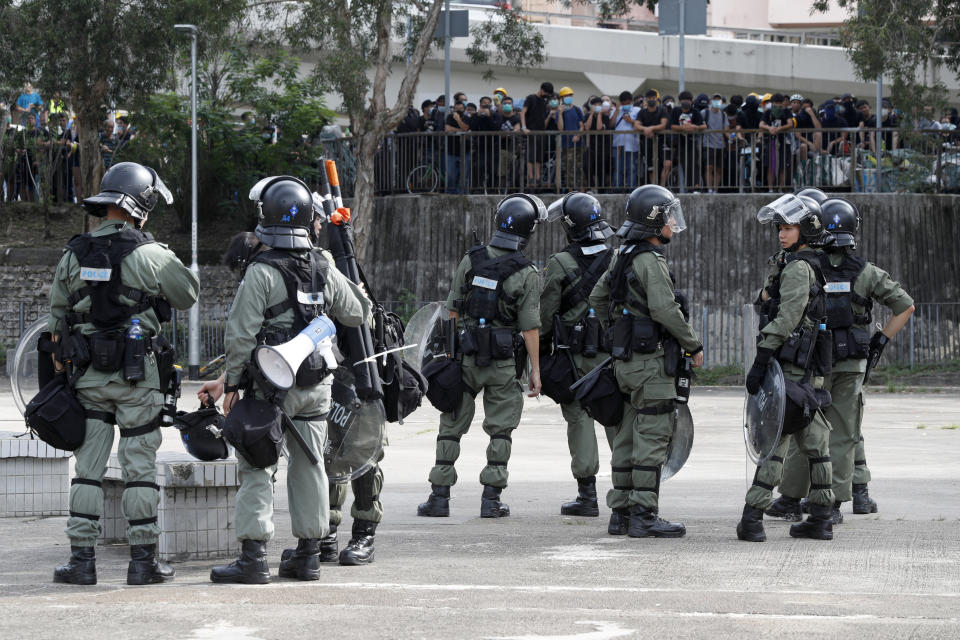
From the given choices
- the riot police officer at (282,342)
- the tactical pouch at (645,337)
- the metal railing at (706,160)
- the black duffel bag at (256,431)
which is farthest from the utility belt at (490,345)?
the metal railing at (706,160)

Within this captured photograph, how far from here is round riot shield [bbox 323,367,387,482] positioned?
7.37 m

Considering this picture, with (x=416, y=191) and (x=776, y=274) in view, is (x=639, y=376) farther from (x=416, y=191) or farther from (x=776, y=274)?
(x=416, y=191)

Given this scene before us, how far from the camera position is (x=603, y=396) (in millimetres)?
8602

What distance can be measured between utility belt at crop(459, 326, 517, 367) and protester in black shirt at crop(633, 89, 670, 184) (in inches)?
560

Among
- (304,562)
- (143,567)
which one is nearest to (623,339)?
(304,562)

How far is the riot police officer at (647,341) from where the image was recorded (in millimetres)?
8258

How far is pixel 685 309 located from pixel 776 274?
56 centimetres


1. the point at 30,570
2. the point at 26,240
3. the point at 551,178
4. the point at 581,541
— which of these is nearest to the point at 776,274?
the point at 581,541

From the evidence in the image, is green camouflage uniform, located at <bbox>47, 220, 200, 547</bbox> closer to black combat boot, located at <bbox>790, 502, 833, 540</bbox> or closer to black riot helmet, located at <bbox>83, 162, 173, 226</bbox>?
black riot helmet, located at <bbox>83, 162, 173, 226</bbox>

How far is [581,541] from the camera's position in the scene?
26.8 feet

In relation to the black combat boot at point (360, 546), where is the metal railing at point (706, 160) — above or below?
above

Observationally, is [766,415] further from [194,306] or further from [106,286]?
[194,306]

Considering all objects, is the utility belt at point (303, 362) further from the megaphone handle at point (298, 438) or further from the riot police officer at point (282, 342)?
the megaphone handle at point (298, 438)

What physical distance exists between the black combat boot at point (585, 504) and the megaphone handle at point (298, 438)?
2.84 meters
